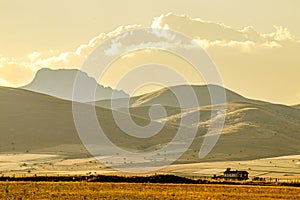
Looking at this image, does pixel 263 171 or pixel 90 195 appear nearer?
pixel 90 195

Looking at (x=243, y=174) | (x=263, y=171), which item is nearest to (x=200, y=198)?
(x=243, y=174)

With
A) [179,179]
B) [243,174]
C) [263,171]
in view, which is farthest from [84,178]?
[263,171]

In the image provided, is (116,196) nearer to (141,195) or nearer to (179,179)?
(141,195)

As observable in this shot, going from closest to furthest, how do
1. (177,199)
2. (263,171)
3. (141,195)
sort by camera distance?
1. (177,199)
2. (141,195)
3. (263,171)

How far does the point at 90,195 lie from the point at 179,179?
35.2 meters

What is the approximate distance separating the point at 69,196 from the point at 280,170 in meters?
153

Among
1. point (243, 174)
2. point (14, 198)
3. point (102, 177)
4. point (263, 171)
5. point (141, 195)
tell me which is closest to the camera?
point (14, 198)

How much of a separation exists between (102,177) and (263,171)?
112326mm

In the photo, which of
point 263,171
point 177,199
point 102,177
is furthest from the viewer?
point 263,171

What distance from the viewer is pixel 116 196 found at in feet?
171

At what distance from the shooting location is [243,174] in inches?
5153

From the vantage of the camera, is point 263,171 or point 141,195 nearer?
point 141,195

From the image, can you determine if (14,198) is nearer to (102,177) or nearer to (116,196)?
(116,196)

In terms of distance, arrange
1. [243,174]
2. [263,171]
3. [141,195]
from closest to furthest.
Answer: [141,195]
[243,174]
[263,171]
